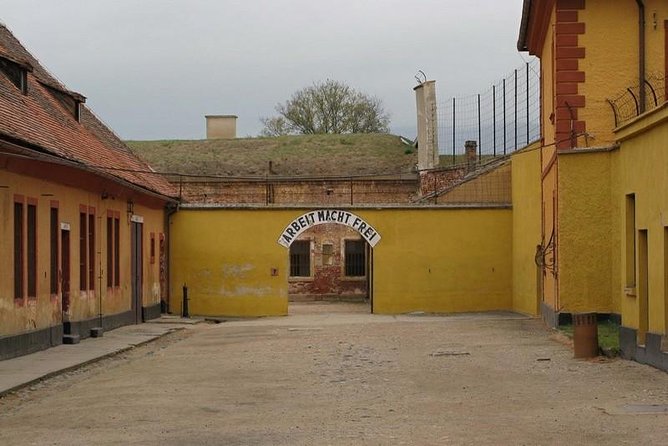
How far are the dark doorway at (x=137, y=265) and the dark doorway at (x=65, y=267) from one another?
6380 mm

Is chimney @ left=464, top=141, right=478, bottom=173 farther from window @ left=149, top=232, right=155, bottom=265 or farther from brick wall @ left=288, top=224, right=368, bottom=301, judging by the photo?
window @ left=149, top=232, right=155, bottom=265

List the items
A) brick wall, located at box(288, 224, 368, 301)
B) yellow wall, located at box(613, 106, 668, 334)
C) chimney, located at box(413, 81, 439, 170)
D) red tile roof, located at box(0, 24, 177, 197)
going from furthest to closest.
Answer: brick wall, located at box(288, 224, 368, 301), chimney, located at box(413, 81, 439, 170), red tile roof, located at box(0, 24, 177, 197), yellow wall, located at box(613, 106, 668, 334)

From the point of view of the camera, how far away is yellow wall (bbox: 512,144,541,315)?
30.0 m

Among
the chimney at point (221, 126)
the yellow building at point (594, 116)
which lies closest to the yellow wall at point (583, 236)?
the yellow building at point (594, 116)

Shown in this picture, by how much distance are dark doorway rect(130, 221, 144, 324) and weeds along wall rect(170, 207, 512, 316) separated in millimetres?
3650

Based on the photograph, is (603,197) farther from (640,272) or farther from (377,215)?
(377,215)

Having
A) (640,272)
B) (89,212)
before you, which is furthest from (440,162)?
(640,272)

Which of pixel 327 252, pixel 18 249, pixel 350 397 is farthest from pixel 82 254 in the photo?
pixel 327 252

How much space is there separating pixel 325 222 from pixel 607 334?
1534 cm

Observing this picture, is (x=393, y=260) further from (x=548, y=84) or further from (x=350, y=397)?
(x=350, y=397)

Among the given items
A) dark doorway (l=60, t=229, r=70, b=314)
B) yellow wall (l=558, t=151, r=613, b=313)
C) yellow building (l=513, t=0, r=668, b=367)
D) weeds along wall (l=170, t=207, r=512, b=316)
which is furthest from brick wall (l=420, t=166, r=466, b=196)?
dark doorway (l=60, t=229, r=70, b=314)

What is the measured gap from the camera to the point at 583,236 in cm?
2261

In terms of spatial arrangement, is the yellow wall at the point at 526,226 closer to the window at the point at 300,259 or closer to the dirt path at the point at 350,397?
the dirt path at the point at 350,397

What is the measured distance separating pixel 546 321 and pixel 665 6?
7.21 m
